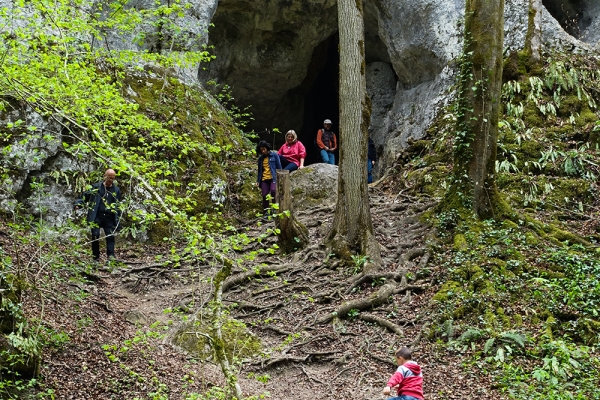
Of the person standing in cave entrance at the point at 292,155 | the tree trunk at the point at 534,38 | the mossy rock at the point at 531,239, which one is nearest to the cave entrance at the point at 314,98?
the person standing in cave entrance at the point at 292,155

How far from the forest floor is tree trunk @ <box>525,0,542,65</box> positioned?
6650 millimetres

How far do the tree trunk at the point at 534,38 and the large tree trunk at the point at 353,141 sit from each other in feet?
22.5

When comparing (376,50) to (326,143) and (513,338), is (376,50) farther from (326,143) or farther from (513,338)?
(513,338)

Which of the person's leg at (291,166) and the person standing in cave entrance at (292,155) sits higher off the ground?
the person standing in cave entrance at (292,155)

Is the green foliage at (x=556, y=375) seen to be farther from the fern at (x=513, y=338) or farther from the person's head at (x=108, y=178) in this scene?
the person's head at (x=108, y=178)

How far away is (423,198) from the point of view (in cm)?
1191

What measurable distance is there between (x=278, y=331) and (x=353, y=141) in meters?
3.54

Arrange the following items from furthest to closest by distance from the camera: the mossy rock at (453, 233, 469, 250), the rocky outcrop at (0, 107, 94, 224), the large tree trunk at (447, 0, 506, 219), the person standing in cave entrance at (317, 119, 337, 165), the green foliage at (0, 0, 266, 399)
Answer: the person standing in cave entrance at (317, 119, 337, 165)
the rocky outcrop at (0, 107, 94, 224)
the large tree trunk at (447, 0, 506, 219)
the mossy rock at (453, 233, 469, 250)
the green foliage at (0, 0, 266, 399)

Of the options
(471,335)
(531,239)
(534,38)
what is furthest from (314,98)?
(471,335)

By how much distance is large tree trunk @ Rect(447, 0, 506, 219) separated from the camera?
30.1 ft

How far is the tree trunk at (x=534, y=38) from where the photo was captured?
46.1 feet

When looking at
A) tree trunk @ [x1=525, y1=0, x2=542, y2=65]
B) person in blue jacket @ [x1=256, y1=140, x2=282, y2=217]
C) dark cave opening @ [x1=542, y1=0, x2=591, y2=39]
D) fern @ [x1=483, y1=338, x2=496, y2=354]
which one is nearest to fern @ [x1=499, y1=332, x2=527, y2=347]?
fern @ [x1=483, y1=338, x2=496, y2=354]

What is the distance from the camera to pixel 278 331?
26.3 feet

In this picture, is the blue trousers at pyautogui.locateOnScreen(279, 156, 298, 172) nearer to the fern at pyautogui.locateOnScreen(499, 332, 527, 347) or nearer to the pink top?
the pink top
